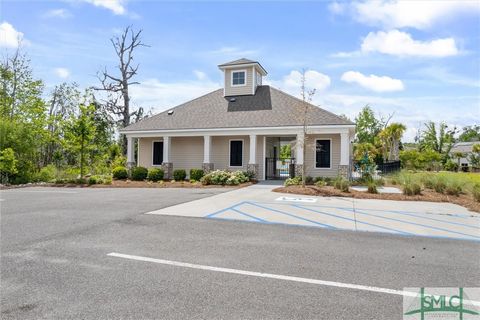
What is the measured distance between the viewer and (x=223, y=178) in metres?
16.2

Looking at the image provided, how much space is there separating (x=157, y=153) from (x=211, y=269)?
17.8m

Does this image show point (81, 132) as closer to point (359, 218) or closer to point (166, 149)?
point (166, 149)

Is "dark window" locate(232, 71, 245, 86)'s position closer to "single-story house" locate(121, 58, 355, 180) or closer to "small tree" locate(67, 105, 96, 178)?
"single-story house" locate(121, 58, 355, 180)

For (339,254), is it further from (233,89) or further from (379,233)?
(233,89)

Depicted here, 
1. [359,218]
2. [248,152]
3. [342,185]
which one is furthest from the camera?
[248,152]

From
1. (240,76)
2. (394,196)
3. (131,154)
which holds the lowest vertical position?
(394,196)

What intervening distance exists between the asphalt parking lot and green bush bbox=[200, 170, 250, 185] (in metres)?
8.70

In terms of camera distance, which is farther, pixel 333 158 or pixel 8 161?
pixel 333 158

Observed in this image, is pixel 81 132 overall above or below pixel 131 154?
above

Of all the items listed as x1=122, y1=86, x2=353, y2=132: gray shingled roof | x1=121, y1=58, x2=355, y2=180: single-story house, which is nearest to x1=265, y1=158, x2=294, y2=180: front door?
x1=121, y1=58, x2=355, y2=180: single-story house

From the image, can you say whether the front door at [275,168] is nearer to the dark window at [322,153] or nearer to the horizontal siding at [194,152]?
the horizontal siding at [194,152]

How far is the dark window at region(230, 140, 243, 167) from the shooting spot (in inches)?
768

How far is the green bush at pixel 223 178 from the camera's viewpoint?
52.3 ft

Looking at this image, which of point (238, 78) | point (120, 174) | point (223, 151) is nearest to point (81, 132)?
point (120, 174)
